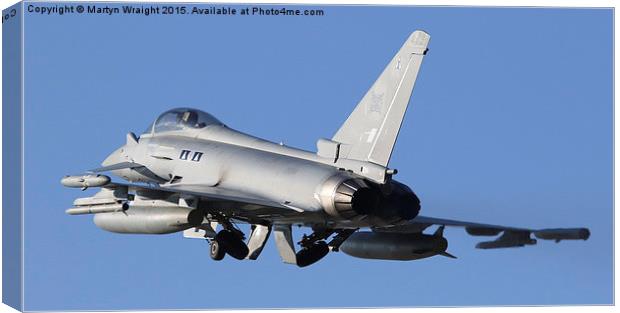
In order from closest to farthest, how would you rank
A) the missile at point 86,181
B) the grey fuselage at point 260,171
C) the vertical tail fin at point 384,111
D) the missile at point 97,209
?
1. the missile at point 86,181
2. the grey fuselage at point 260,171
3. the vertical tail fin at point 384,111
4. the missile at point 97,209

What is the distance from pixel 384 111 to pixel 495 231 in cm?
723

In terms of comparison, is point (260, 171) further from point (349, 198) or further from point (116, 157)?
point (116, 157)

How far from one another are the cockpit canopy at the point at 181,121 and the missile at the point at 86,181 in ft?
16.8

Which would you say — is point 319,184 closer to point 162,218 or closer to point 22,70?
point 162,218

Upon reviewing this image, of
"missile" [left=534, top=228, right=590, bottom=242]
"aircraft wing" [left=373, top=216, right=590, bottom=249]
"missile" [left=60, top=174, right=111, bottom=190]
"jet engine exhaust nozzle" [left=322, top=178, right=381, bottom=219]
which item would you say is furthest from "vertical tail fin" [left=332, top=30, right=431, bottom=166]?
"missile" [left=534, top=228, right=590, bottom=242]

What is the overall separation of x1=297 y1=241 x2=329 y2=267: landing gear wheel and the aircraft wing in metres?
2.43

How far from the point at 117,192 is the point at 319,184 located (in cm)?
382

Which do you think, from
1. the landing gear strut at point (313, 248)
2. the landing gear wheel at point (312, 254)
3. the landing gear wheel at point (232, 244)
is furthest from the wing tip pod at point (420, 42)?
the landing gear wheel at point (232, 244)

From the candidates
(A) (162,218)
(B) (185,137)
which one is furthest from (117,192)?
(B) (185,137)

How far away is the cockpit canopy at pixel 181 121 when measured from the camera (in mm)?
46875

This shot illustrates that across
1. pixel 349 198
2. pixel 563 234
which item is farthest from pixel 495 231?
pixel 349 198

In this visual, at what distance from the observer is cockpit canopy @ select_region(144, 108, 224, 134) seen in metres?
46.9

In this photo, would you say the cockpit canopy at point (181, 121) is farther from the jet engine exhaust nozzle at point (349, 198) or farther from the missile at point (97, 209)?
the jet engine exhaust nozzle at point (349, 198)

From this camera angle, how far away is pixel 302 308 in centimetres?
4447
